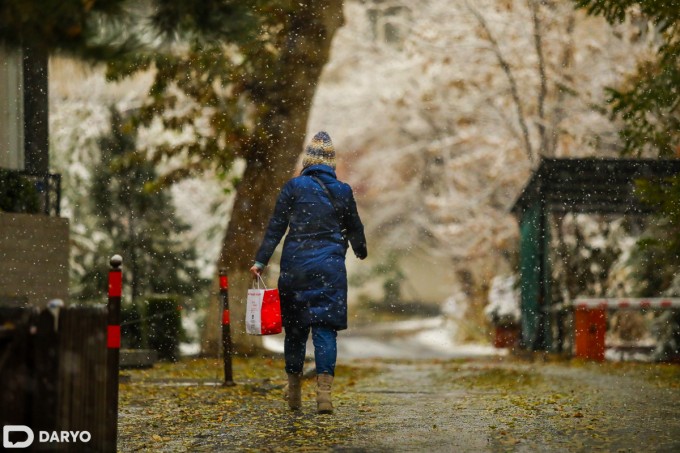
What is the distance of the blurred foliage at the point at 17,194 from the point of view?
12.6 metres

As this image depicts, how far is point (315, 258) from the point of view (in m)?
8.98

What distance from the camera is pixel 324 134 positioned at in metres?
9.44

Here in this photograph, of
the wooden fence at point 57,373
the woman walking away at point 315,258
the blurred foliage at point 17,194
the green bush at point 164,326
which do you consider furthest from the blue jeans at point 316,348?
the green bush at point 164,326

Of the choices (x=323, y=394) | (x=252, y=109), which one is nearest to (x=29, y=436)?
(x=323, y=394)

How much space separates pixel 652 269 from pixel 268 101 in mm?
7189

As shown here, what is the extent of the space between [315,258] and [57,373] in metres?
3.64

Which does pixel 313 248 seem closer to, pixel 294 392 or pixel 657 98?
pixel 294 392

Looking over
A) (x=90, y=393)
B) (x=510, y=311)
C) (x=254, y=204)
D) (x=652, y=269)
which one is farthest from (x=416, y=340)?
(x=90, y=393)

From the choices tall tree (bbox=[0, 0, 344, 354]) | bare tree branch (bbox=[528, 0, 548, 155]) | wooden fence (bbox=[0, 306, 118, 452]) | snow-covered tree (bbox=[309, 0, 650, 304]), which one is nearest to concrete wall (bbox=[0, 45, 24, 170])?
tall tree (bbox=[0, 0, 344, 354])

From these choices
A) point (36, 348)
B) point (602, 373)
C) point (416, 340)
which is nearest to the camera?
point (36, 348)

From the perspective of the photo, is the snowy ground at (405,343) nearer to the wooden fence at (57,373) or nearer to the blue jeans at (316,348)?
the blue jeans at (316,348)

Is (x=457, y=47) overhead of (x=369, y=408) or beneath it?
overhead

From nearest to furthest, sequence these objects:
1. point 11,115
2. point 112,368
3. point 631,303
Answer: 1. point 112,368
2. point 11,115
3. point 631,303

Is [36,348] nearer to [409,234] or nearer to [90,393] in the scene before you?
[90,393]
